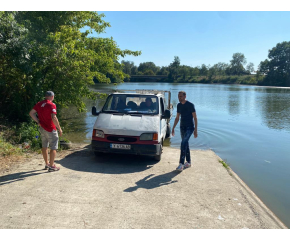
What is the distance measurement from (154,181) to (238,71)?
6185 inches

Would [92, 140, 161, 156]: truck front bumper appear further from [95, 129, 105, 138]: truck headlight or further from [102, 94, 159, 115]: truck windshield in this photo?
[102, 94, 159, 115]: truck windshield

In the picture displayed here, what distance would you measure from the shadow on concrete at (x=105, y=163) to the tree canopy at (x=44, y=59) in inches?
147

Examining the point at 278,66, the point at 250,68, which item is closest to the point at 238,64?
the point at 250,68

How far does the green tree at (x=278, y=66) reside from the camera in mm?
96625

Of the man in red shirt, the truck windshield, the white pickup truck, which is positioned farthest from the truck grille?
the man in red shirt

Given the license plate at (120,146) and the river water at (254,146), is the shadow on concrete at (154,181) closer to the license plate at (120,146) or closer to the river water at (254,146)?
the license plate at (120,146)

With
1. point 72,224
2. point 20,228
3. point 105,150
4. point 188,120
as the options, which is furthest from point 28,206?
point 188,120

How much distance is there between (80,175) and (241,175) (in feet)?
15.3

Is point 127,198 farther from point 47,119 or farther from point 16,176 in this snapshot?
point 16,176

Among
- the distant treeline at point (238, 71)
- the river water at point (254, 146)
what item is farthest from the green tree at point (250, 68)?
the river water at point (254, 146)

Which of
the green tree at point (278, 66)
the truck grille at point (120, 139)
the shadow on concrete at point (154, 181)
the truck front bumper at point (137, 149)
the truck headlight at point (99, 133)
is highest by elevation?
the green tree at point (278, 66)

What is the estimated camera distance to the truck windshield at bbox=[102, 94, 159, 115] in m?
7.66

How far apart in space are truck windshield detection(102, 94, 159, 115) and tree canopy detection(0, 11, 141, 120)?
299 centimetres

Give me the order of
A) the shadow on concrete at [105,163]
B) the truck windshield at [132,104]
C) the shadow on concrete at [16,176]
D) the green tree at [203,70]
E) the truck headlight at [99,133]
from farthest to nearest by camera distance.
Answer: the green tree at [203,70]
the truck windshield at [132,104]
the truck headlight at [99,133]
the shadow on concrete at [105,163]
the shadow on concrete at [16,176]
